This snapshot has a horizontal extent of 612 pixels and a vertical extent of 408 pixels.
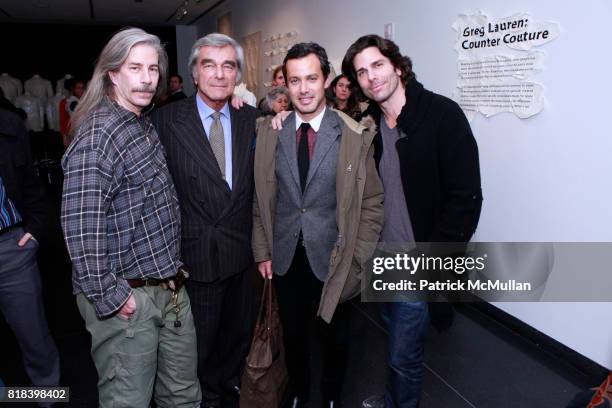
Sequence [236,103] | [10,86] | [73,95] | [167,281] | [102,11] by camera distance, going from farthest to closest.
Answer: [102,11]
[10,86]
[73,95]
[236,103]
[167,281]

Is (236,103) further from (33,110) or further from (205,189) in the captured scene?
(33,110)

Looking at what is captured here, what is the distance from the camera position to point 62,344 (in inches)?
118

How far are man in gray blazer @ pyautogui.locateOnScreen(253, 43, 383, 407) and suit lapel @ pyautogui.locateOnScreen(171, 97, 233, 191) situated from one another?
0.58 ft

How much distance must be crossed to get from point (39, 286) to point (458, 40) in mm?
3116

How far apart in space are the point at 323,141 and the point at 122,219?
2.64 feet

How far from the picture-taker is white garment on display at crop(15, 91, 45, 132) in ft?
31.7

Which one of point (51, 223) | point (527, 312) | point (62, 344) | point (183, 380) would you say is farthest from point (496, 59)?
point (51, 223)

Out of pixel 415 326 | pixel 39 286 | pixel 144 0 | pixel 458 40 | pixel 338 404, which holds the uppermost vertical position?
pixel 144 0

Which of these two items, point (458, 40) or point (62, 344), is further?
point (458, 40)

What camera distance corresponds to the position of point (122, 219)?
154 centimetres

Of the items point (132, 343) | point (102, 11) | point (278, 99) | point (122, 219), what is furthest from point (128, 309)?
point (102, 11)

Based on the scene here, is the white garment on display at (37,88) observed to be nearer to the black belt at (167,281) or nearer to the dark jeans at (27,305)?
the dark jeans at (27,305)

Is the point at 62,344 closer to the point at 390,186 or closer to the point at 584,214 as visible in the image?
the point at 390,186

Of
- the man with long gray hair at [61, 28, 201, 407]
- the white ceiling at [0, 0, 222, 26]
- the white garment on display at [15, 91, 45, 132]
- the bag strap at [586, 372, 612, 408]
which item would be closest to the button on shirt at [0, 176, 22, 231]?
the man with long gray hair at [61, 28, 201, 407]
